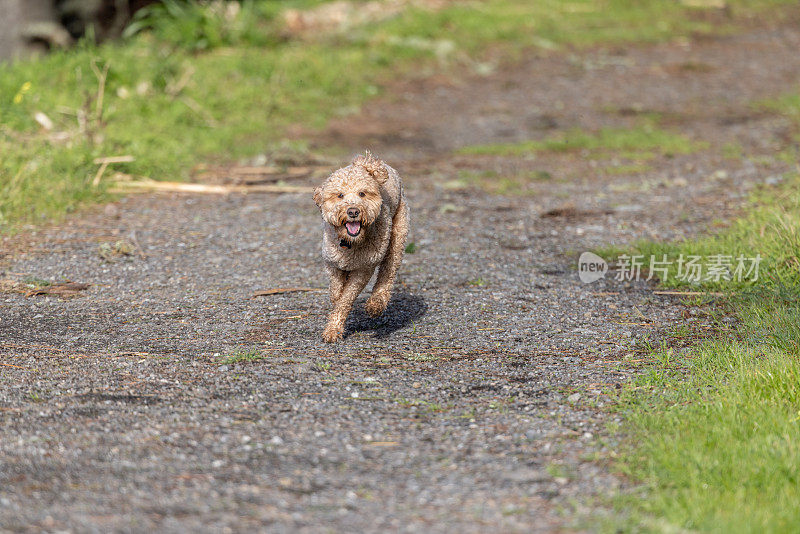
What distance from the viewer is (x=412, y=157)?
11.8 m

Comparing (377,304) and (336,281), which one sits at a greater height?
(336,281)

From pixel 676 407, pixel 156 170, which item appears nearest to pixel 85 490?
pixel 676 407

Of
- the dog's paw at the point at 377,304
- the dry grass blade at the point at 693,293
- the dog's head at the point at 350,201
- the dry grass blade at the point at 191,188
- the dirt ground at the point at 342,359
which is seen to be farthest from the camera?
the dry grass blade at the point at 191,188

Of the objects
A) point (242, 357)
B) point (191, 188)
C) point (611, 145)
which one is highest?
point (611, 145)

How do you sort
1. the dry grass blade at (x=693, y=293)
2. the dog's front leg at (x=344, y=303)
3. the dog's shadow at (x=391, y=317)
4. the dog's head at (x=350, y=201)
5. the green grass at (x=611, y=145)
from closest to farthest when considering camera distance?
1. the dog's head at (x=350, y=201)
2. the dog's front leg at (x=344, y=303)
3. the dog's shadow at (x=391, y=317)
4. the dry grass blade at (x=693, y=293)
5. the green grass at (x=611, y=145)

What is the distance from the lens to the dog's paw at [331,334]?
613 centimetres

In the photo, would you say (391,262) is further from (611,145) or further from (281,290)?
(611,145)

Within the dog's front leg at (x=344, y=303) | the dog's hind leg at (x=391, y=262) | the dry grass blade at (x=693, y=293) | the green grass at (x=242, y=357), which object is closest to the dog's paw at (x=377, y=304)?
the dog's hind leg at (x=391, y=262)

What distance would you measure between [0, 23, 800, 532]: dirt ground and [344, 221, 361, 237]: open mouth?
85cm

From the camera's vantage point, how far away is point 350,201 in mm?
5434

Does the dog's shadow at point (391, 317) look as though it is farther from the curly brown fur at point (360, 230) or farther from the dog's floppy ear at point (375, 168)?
the dog's floppy ear at point (375, 168)

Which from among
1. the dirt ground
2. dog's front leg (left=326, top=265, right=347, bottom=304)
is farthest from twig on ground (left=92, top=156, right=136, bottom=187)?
dog's front leg (left=326, top=265, right=347, bottom=304)

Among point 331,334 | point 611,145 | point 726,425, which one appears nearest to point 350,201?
point 331,334

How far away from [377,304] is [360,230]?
87cm
